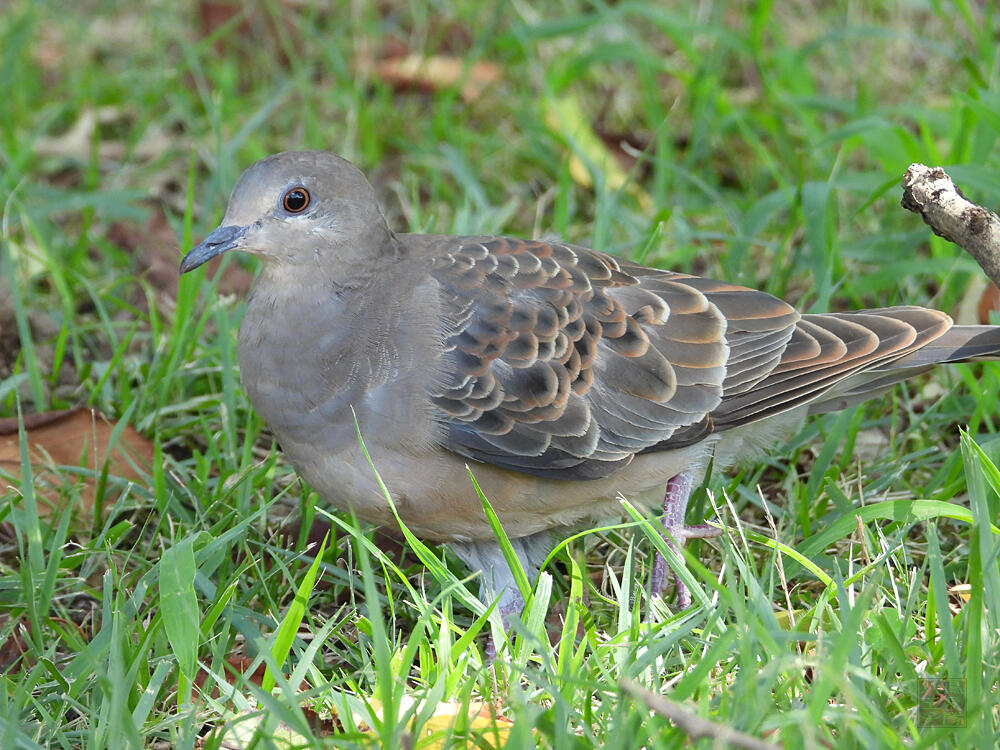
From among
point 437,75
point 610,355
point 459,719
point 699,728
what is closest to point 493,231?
point 437,75

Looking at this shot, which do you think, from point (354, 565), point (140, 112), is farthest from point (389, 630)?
point (140, 112)

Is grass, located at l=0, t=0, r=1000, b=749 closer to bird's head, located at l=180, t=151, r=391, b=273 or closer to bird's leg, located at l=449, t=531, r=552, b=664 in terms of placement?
bird's leg, located at l=449, t=531, r=552, b=664

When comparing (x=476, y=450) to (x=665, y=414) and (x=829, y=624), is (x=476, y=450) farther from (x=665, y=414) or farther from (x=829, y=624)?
(x=829, y=624)

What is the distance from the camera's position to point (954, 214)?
3.05m

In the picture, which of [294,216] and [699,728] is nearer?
[699,728]

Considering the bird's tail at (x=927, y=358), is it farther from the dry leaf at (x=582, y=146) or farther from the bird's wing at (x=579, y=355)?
the dry leaf at (x=582, y=146)

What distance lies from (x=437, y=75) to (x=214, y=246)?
9.57ft

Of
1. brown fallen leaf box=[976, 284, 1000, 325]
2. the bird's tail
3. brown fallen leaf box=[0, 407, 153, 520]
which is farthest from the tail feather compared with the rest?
brown fallen leaf box=[0, 407, 153, 520]

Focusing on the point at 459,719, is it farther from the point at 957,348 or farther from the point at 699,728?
the point at 957,348

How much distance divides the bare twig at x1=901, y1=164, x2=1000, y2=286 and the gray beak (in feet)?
5.60

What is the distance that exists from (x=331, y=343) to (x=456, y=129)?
255cm

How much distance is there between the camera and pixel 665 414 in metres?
3.50

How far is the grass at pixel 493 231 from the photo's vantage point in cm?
266

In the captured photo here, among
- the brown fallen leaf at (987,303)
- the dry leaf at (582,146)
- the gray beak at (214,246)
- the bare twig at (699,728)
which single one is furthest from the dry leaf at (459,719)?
the dry leaf at (582,146)
